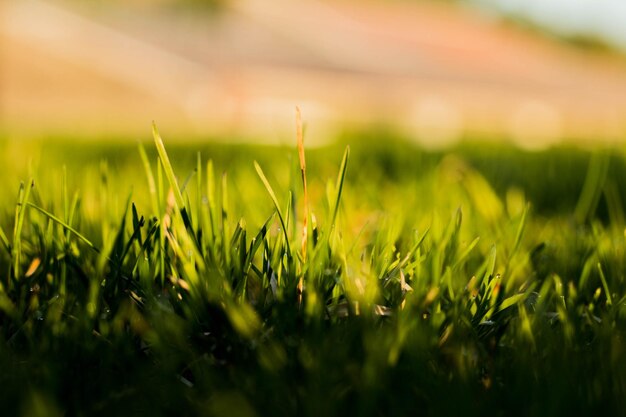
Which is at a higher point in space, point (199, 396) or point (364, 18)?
point (364, 18)

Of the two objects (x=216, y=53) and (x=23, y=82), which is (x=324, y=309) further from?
(x=216, y=53)

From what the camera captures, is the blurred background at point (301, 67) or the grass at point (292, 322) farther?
the blurred background at point (301, 67)

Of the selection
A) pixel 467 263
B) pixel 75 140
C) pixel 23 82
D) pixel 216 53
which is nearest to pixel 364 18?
pixel 216 53

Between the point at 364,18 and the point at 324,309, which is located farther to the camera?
the point at 364,18

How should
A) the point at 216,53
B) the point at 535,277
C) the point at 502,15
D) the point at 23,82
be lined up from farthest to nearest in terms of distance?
1. the point at 502,15
2. the point at 216,53
3. the point at 23,82
4. the point at 535,277

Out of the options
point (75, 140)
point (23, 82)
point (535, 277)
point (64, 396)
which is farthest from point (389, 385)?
point (23, 82)

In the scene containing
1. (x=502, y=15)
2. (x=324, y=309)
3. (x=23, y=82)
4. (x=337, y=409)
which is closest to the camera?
(x=337, y=409)

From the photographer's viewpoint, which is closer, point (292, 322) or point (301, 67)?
point (292, 322)

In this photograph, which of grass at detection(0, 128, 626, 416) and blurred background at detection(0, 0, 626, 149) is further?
blurred background at detection(0, 0, 626, 149)

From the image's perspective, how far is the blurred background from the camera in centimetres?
970

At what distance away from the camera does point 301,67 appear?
17828mm

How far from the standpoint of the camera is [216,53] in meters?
21.3

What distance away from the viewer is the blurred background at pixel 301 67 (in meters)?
9.70

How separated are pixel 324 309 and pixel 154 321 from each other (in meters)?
0.20
